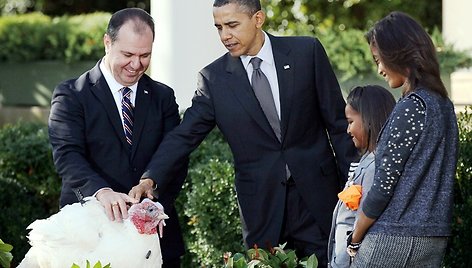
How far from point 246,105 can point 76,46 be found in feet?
22.9

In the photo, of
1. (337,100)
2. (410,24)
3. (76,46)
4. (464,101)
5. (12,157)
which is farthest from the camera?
(76,46)

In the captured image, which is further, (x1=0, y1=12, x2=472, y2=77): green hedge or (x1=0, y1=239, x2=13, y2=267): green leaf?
(x1=0, y1=12, x2=472, y2=77): green hedge

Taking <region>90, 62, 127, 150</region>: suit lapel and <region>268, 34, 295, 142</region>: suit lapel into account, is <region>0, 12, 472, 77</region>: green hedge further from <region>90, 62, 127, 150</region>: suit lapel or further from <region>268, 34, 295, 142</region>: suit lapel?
<region>90, 62, 127, 150</region>: suit lapel

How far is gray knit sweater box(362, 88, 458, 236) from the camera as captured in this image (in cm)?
417

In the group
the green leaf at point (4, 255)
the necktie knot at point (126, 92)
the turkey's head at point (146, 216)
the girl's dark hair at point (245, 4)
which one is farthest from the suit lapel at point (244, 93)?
the green leaf at point (4, 255)

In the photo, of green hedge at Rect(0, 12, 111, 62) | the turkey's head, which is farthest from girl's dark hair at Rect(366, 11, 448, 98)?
green hedge at Rect(0, 12, 111, 62)

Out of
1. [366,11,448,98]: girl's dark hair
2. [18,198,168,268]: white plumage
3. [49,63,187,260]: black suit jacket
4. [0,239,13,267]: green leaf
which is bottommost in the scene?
[0,239,13,267]: green leaf

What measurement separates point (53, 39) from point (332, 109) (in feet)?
24.3

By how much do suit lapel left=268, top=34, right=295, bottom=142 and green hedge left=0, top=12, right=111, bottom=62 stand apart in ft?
22.1

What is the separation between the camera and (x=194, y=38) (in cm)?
819

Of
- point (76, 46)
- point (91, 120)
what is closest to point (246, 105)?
point (91, 120)

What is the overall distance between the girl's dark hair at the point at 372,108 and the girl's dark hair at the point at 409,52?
1.61ft

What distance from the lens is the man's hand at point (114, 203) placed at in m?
4.57

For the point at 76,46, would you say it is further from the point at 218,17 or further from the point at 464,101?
the point at 218,17
